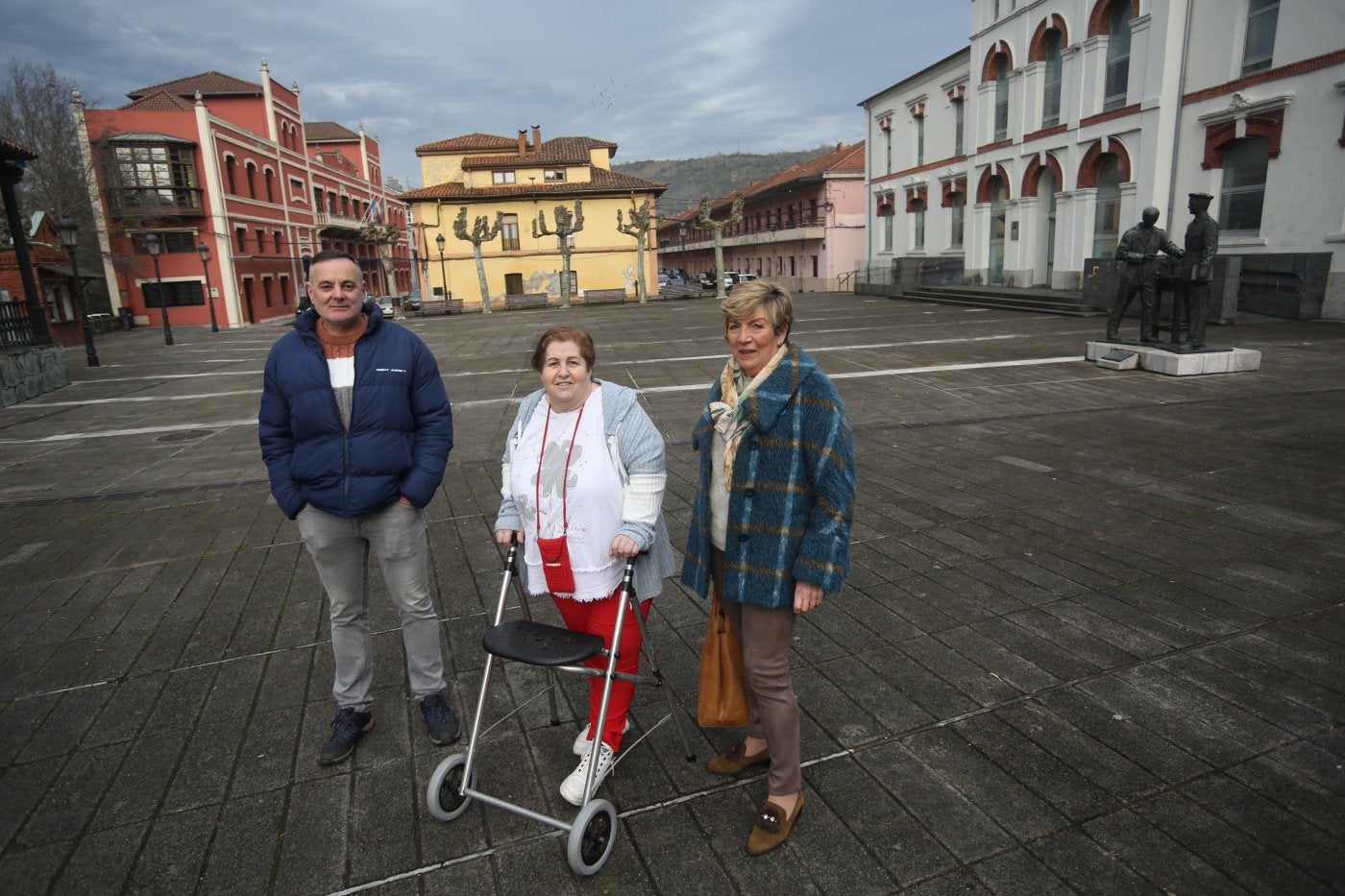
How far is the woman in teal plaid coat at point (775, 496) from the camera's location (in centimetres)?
245

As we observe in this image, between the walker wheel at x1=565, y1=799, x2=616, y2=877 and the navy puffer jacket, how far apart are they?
1.30 m

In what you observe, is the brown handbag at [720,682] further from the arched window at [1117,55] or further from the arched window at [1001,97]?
the arched window at [1001,97]

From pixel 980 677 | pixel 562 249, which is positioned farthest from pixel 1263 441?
pixel 562 249

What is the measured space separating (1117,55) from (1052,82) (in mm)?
3125

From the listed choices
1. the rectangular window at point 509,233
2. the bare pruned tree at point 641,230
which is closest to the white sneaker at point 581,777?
the bare pruned tree at point 641,230

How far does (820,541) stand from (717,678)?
2.37 feet

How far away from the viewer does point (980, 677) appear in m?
3.52

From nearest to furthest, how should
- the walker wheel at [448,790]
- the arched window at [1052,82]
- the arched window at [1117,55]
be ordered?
the walker wheel at [448,790], the arched window at [1117,55], the arched window at [1052,82]

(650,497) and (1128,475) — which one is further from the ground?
(650,497)

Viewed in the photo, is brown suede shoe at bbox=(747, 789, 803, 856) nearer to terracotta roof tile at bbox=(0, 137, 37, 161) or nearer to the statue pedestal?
the statue pedestal

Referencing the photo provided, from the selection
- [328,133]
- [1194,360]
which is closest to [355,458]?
[1194,360]

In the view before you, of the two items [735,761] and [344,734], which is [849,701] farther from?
[344,734]

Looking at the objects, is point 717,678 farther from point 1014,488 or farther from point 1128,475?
point 1128,475

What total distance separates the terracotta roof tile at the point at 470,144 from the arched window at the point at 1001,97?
103 feet
